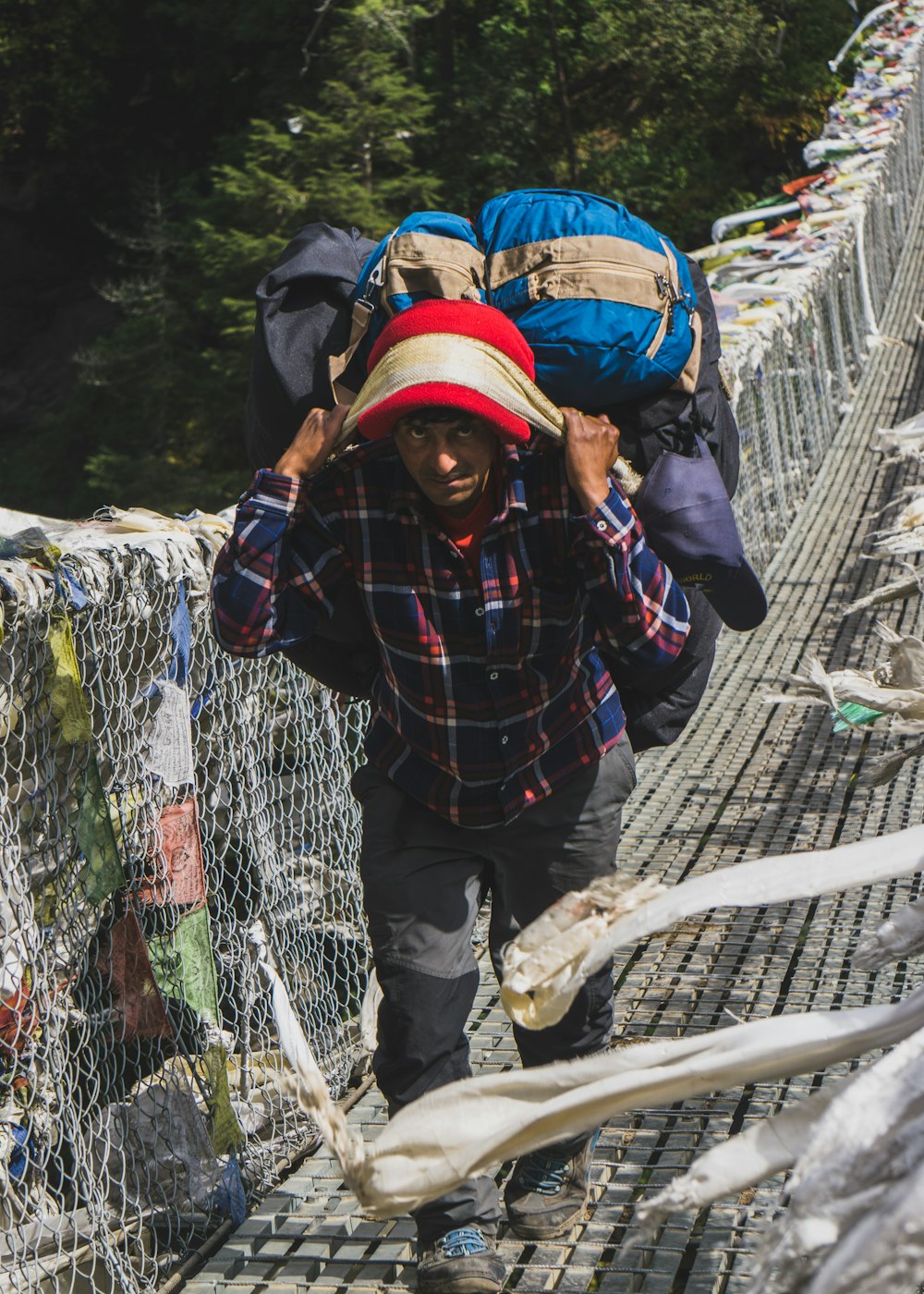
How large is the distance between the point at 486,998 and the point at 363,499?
1225 millimetres

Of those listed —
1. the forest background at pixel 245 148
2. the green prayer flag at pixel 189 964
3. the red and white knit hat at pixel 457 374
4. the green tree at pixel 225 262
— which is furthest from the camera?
the forest background at pixel 245 148

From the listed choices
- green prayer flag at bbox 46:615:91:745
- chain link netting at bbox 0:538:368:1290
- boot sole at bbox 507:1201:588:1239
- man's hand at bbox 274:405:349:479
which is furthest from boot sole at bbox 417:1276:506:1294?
man's hand at bbox 274:405:349:479

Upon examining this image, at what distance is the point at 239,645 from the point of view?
1712 mm

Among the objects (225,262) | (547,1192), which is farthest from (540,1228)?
(225,262)

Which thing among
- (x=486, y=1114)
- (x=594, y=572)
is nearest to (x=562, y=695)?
(x=594, y=572)

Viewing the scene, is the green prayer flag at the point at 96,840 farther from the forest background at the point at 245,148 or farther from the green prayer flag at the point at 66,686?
the forest background at the point at 245,148

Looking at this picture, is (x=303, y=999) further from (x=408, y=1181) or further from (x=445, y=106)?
(x=445, y=106)

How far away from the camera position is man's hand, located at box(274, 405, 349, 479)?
170 centimetres

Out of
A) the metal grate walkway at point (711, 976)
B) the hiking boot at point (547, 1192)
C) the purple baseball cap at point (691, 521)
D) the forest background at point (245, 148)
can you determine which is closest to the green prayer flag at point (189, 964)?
the metal grate walkway at point (711, 976)

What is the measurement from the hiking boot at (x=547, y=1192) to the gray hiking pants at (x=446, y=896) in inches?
3.4

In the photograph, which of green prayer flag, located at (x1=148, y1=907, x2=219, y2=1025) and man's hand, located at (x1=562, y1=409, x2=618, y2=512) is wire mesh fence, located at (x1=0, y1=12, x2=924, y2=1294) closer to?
green prayer flag, located at (x1=148, y1=907, x2=219, y2=1025)

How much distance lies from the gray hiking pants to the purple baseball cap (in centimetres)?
27

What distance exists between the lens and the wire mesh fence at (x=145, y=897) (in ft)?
6.27

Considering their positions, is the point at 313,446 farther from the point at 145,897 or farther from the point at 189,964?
the point at 189,964
